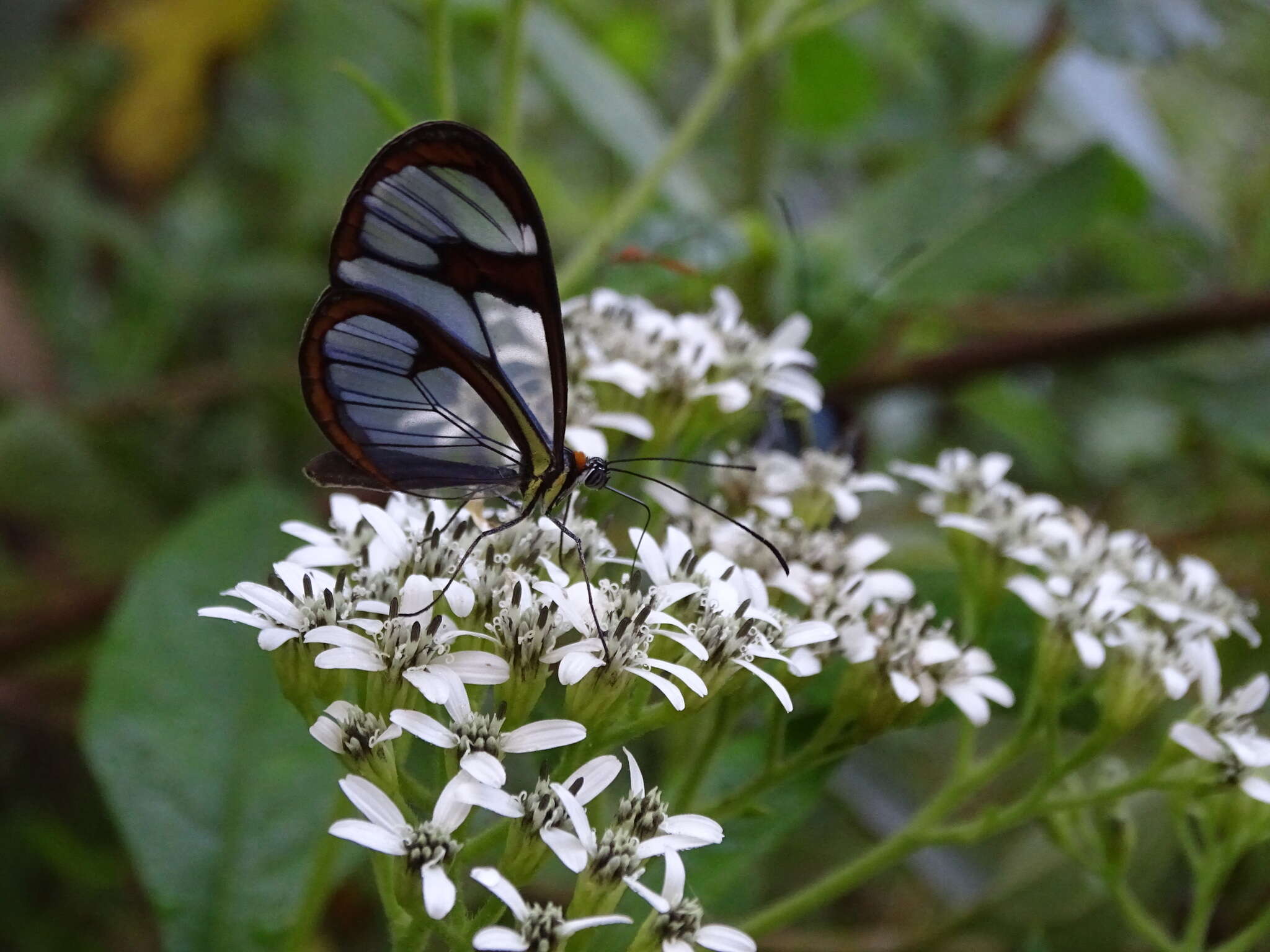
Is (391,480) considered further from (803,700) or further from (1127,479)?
(1127,479)

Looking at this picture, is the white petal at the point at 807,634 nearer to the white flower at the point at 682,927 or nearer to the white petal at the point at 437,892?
the white flower at the point at 682,927

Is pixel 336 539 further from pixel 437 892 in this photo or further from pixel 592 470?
pixel 437 892

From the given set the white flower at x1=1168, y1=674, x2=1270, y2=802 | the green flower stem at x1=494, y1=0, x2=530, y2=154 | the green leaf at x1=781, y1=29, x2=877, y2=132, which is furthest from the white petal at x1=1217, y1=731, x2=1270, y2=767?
the green leaf at x1=781, y1=29, x2=877, y2=132

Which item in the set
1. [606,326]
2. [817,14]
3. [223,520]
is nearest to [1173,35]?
[817,14]

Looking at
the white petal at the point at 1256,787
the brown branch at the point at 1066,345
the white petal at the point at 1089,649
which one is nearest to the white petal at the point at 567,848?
the white petal at the point at 1089,649

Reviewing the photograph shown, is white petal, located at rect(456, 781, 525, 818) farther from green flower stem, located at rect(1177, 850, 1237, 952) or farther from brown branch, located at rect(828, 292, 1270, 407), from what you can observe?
brown branch, located at rect(828, 292, 1270, 407)
